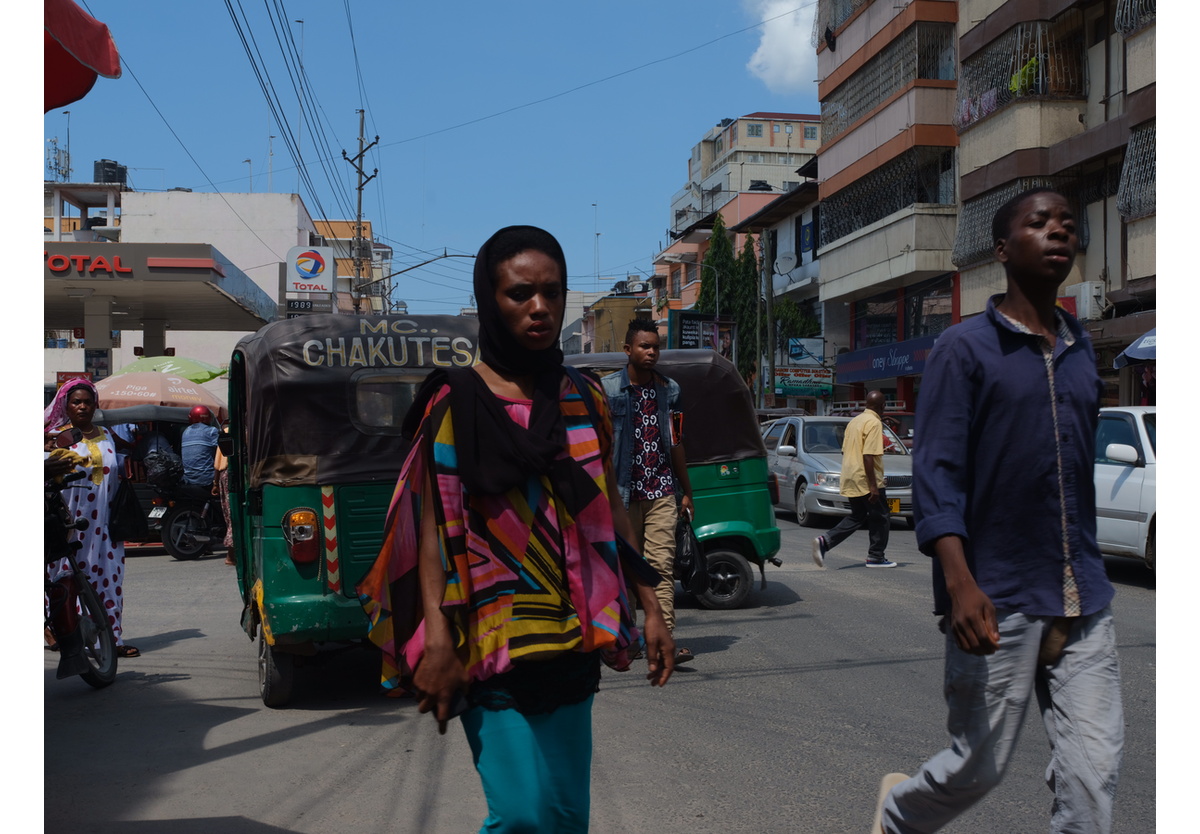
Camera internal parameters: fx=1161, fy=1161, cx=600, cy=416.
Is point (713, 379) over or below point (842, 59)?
below

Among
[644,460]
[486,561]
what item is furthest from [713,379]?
[486,561]

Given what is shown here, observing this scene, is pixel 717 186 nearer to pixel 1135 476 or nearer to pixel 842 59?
pixel 842 59

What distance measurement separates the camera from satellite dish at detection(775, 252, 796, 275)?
44.4m

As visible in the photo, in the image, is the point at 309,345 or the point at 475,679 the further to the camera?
the point at 309,345

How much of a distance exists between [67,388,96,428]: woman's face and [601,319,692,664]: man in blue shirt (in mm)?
3487

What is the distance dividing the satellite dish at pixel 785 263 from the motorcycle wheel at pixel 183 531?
3269 centimetres

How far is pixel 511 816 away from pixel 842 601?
301 inches

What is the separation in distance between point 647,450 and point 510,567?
4206 mm

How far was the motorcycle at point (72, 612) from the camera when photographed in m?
6.22

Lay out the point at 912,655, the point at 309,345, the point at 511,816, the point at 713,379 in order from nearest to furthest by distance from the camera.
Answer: the point at 511,816 < the point at 309,345 < the point at 912,655 < the point at 713,379

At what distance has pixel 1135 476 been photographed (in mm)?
10938


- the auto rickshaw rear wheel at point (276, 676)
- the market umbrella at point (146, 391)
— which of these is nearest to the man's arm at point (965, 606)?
the auto rickshaw rear wheel at point (276, 676)

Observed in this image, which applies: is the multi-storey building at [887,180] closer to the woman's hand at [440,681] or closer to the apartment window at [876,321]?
the apartment window at [876,321]

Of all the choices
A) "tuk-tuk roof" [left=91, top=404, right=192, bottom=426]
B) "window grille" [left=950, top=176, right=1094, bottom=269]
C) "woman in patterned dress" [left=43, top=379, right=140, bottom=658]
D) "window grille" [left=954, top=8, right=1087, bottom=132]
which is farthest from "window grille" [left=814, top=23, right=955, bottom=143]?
"woman in patterned dress" [left=43, top=379, right=140, bottom=658]
